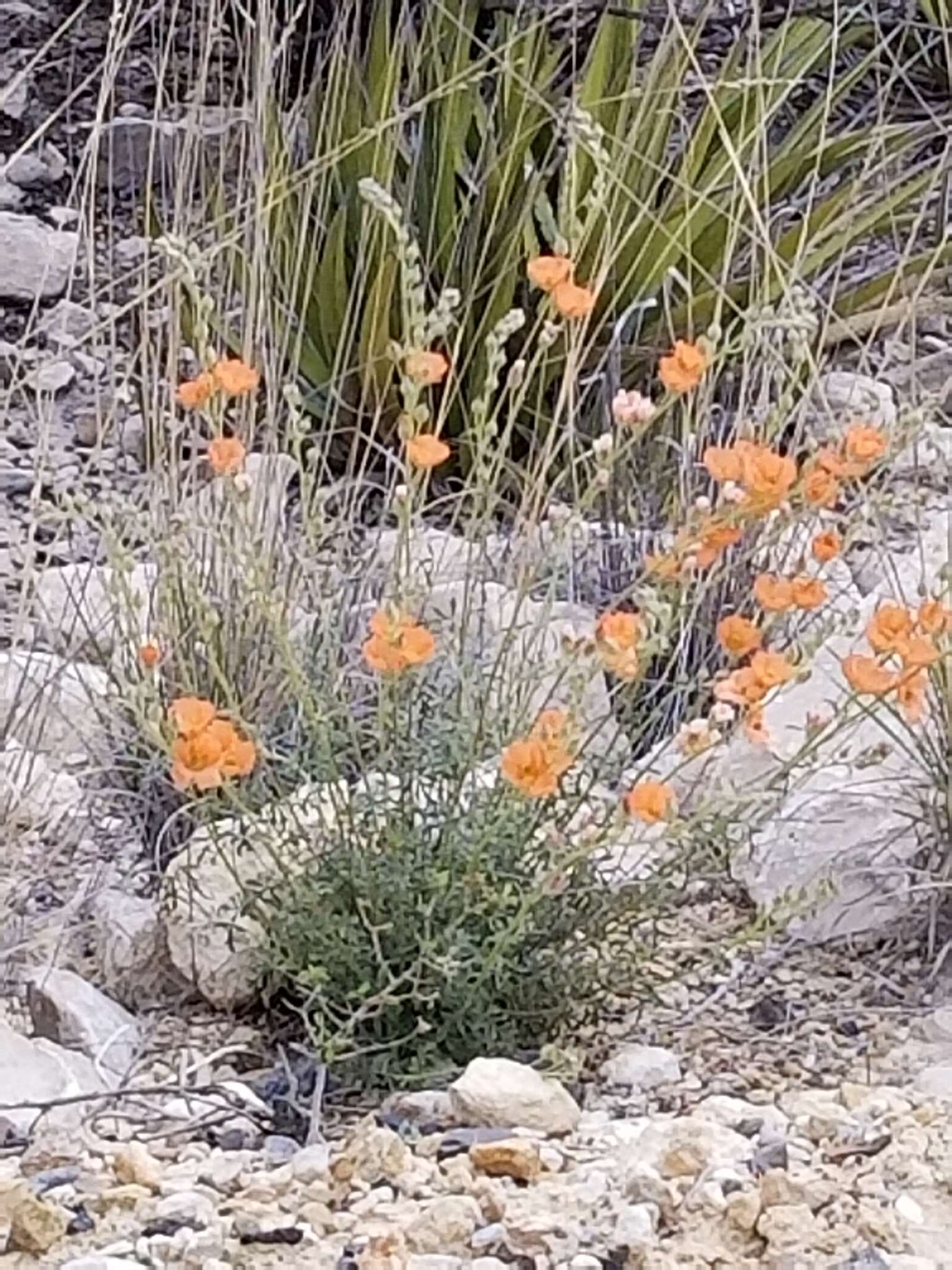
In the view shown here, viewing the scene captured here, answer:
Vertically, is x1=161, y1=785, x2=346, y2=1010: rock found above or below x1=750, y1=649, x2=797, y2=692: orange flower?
below

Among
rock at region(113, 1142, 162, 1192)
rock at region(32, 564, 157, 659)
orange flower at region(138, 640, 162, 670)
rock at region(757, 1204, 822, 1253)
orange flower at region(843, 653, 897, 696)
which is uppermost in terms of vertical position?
orange flower at region(843, 653, 897, 696)

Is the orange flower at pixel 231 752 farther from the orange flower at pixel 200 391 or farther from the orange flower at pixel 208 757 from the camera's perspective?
the orange flower at pixel 200 391

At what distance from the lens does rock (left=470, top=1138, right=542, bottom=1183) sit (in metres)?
1.90

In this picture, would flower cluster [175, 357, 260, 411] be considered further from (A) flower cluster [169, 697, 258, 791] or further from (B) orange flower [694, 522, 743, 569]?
(B) orange flower [694, 522, 743, 569]

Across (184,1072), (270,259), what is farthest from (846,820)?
(270,259)

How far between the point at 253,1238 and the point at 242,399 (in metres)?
A: 1.36

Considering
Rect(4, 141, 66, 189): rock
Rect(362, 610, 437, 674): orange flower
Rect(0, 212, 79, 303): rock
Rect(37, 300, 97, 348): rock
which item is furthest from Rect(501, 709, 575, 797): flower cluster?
Rect(4, 141, 66, 189): rock

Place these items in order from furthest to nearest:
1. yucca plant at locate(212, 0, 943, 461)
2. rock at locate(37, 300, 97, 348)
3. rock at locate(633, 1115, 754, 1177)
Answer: rock at locate(37, 300, 97, 348) → yucca plant at locate(212, 0, 943, 461) → rock at locate(633, 1115, 754, 1177)

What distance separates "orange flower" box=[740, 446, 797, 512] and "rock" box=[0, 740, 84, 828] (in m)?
0.93

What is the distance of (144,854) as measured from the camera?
2.72 metres

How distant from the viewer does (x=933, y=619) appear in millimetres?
2068

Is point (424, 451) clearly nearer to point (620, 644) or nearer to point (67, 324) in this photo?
point (620, 644)

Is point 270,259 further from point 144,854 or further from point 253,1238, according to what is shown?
point 253,1238

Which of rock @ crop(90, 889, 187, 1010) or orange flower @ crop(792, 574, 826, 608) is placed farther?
rock @ crop(90, 889, 187, 1010)
